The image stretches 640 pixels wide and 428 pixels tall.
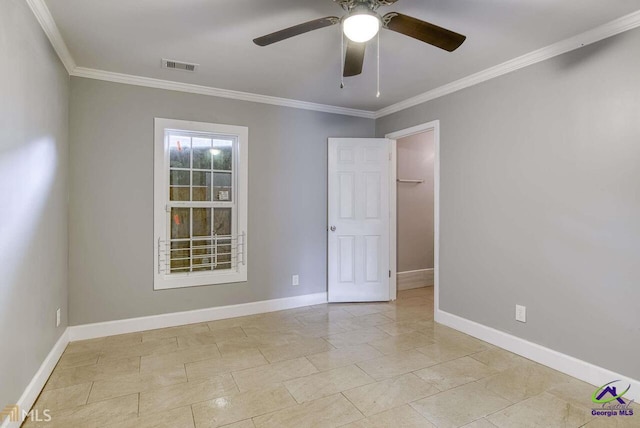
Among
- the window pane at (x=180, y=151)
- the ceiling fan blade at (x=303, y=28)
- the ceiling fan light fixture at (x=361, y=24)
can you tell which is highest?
the ceiling fan blade at (x=303, y=28)

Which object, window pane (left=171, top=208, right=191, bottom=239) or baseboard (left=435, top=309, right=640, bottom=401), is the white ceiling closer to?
window pane (left=171, top=208, right=191, bottom=239)

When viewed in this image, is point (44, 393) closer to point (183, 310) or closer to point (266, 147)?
point (183, 310)

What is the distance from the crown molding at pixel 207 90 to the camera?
3100mm

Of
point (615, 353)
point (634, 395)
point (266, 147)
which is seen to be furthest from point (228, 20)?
point (634, 395)

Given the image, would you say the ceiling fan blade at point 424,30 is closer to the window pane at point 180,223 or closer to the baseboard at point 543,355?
the baseboard at point 543,355

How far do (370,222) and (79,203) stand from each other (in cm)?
306

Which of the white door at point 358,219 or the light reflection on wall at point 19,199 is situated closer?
the light reflection on wall at point 19,199

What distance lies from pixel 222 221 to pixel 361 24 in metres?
2.61

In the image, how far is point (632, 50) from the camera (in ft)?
7.18

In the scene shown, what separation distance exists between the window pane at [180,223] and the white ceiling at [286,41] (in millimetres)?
1319

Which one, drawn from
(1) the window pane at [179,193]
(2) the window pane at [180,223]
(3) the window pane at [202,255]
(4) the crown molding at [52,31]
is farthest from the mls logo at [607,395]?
(4) the crown molding at [52,31]

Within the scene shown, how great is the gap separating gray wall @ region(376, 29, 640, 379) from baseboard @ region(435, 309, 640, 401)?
5 cm

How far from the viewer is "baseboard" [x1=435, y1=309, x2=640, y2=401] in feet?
7.50

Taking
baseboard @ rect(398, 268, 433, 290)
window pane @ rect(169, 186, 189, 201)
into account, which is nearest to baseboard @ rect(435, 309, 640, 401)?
baseboard @ rect(398, 268, 433, 290)
